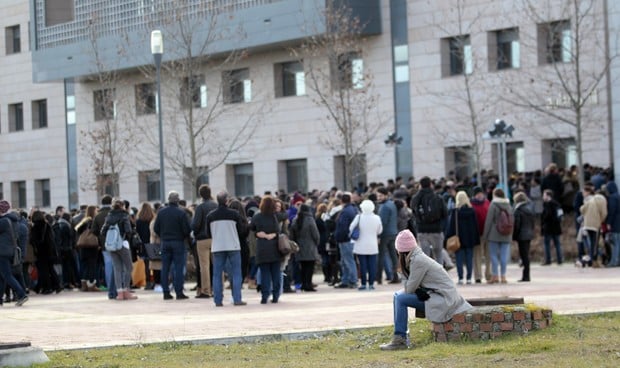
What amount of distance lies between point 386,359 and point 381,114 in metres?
35.2

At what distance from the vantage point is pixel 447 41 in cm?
4775

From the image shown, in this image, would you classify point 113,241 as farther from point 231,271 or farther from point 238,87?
point 238,87

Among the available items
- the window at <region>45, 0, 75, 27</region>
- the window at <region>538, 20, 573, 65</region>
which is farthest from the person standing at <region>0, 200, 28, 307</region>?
the window at <region>45, 0, 75, 27</region>

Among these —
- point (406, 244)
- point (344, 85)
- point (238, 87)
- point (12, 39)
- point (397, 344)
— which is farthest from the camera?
point (12, 39)

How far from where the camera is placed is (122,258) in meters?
27.0

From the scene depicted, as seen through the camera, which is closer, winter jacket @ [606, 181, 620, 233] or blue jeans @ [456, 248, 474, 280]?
blue jeans @ [456, 248, 474, 280]

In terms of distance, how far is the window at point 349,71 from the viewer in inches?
1829

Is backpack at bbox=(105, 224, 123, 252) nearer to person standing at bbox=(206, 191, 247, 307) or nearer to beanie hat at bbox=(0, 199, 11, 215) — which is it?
beanie hat at bbox=(0, 199, 11, 215)

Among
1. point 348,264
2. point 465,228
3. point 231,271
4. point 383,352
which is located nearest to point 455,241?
point 465,228

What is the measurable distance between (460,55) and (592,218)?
16.0m

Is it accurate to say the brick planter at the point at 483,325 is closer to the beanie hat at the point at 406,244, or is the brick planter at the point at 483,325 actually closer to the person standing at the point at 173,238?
the beanie hat at the point at 406,244

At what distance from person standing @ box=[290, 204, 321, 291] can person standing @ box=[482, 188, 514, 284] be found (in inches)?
131

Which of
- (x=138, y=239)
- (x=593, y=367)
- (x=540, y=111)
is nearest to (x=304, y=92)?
(x=540, y=111)

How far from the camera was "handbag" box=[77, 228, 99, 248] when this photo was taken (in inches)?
1196
